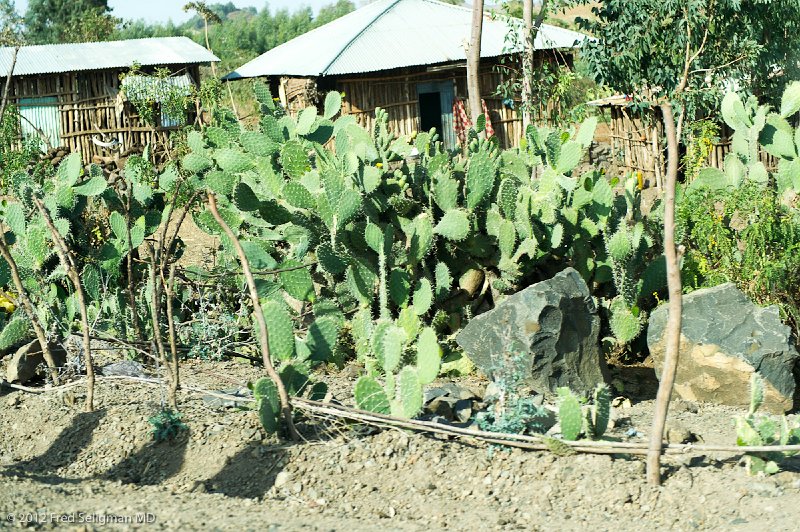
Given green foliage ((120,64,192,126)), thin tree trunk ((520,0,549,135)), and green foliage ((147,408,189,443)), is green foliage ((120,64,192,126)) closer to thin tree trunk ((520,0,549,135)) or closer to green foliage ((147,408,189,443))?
thin tree trunk ((520,0,549,135))

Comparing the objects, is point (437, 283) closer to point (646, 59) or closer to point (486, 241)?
point (486, 241)

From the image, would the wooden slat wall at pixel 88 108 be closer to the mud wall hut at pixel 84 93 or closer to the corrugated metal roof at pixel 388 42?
the mud wall hut at pixel 84 93

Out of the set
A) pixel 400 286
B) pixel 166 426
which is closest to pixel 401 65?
pixel 400 286

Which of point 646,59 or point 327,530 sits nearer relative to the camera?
point 327,530

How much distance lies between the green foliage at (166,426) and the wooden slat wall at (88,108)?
14.0 metres

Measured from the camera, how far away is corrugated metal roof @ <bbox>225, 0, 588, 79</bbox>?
52.3ft

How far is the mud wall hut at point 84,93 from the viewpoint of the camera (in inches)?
695

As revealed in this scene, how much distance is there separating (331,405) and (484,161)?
212cm

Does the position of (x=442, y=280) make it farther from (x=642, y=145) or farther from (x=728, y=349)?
(x=642, y=145)

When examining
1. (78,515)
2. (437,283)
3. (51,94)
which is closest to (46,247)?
(437,283)

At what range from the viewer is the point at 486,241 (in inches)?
225

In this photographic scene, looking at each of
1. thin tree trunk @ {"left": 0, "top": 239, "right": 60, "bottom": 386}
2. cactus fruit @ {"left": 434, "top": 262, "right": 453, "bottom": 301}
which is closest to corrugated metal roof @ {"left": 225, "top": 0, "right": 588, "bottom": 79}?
cactus fruit @ {"left": 434, "top": 262, "right": 453, "bottom": 301}

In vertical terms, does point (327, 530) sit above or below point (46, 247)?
below

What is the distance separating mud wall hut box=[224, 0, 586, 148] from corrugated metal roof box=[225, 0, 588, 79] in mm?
16
